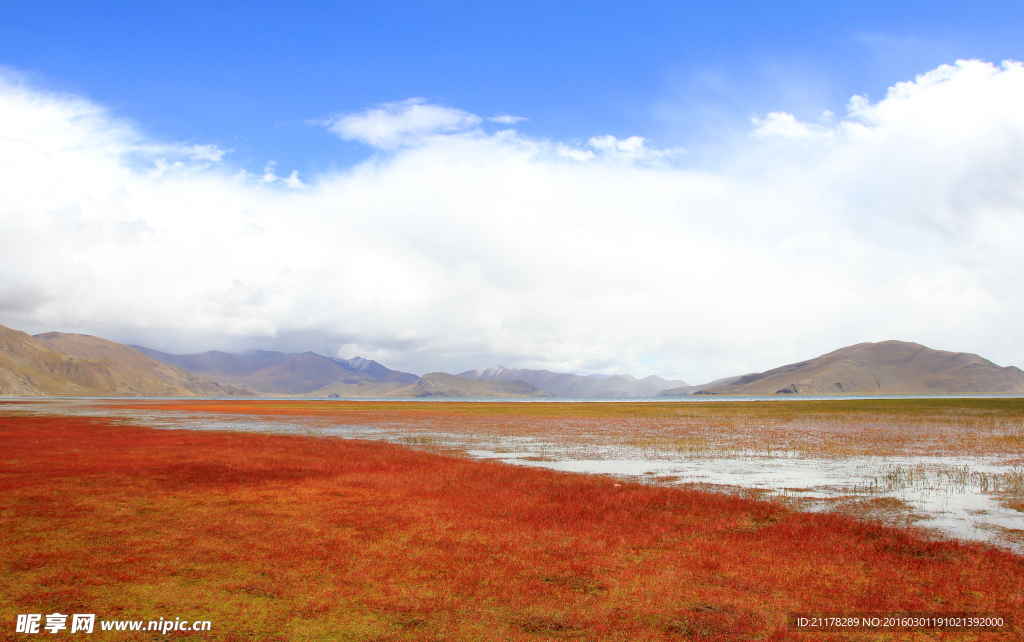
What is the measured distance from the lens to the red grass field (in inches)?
382

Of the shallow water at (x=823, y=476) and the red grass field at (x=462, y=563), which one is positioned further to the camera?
the shallow water at (x=823, y=476)

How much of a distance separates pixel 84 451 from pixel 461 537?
31979 mm

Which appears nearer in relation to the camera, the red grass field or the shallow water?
the red grass field

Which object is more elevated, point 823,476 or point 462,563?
point 462,563

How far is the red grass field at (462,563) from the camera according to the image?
9711 millimetres

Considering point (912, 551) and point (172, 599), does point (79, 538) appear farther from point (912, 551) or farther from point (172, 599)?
point (912, 551)

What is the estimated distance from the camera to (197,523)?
16.1 meters

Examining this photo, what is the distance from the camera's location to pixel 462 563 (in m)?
12.7

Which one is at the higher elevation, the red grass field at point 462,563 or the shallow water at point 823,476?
the red grass field at point 462,563

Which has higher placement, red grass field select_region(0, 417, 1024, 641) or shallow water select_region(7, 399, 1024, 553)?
red grass field select_region(0, 417, 1024, 641)

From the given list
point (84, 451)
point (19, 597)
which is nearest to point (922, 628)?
point (19, 597)

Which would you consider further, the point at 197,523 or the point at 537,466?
the point at 537,466

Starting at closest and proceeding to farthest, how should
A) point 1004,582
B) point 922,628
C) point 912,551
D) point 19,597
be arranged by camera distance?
point 922,628, point 19,597, point 1004,582, point 912,551

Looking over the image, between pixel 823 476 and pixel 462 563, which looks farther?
pixel 823 476
